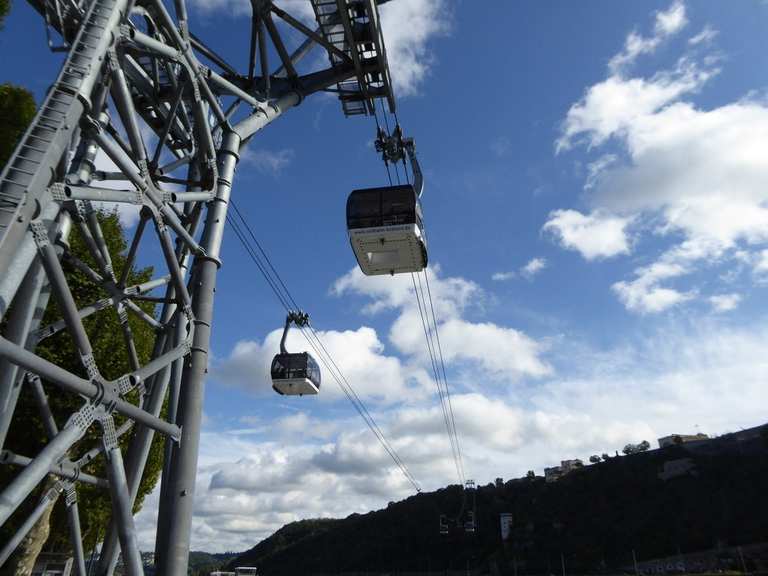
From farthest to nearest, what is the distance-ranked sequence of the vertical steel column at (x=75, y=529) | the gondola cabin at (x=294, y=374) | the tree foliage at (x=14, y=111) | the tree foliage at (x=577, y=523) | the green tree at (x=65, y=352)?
the tree foliage at (x=577, y=523) < the gondola cabin at (x=294, y=374) < the tree foliage at (x=14, y=111) < the green tree at (x=65, y=352) < the vertical steel column at (x=75, y=529)

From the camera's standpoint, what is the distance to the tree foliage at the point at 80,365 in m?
13.3

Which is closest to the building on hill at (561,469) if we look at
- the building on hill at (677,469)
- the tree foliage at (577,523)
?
the tree foliage at (577,523)

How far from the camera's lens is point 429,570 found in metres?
128

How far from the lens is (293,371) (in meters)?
17.0

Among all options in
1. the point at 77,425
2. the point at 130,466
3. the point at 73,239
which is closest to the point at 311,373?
the point at 73,239

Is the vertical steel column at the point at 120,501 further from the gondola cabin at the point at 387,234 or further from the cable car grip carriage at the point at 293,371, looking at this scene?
the cable car grip carriage at the point at 293,371

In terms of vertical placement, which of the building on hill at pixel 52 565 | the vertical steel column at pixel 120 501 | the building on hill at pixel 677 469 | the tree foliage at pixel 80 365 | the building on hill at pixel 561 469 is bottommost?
the vertical steel column at pixel 120 501

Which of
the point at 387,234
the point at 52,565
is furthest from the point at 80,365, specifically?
the point at 387,234

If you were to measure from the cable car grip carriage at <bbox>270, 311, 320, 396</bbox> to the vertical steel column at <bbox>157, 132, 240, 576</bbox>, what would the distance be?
9329 mm

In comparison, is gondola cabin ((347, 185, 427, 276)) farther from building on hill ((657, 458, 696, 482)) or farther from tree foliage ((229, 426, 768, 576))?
building on hill ((657, 458, 696, 482))

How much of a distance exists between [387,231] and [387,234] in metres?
0.08

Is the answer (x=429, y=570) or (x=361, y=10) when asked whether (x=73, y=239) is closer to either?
(x=361, y=10)

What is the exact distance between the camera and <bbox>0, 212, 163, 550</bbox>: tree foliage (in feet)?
43.7

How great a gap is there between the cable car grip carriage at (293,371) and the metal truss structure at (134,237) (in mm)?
8114
